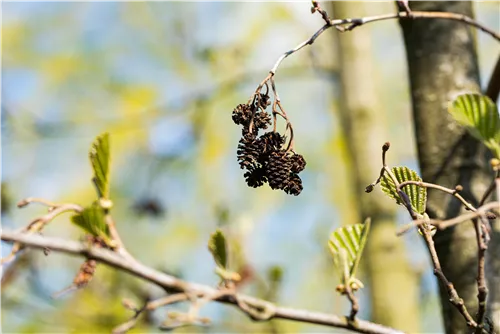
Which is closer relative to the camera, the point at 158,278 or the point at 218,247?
the point at 158,278

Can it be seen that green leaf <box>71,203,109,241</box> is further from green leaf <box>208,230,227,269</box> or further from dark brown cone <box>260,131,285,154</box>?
dark brown cone <box>260,131,285,154</box>

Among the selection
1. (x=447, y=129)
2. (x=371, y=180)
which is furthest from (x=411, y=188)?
(x=371, y=180)

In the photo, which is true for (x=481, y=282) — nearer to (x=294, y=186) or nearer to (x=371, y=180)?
(x=294, y=186)

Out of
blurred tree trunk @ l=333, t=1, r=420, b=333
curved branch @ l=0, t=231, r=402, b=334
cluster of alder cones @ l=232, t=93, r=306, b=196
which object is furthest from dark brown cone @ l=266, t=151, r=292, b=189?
blurred tree trunk @ l=333, t=1, r=420, b=333

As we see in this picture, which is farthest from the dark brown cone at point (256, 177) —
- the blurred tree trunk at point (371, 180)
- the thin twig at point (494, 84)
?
the blurred tree trunk at point (371, 180)

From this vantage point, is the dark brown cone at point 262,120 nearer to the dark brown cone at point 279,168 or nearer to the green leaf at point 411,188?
the dark brown cone at point 279,168

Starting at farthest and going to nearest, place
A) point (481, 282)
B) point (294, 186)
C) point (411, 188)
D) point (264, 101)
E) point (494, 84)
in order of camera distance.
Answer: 1. point (494, 84)
2. point (264, 101)
3. point (294, 186)
4. point (411, 188)
5. point (481, 282)
